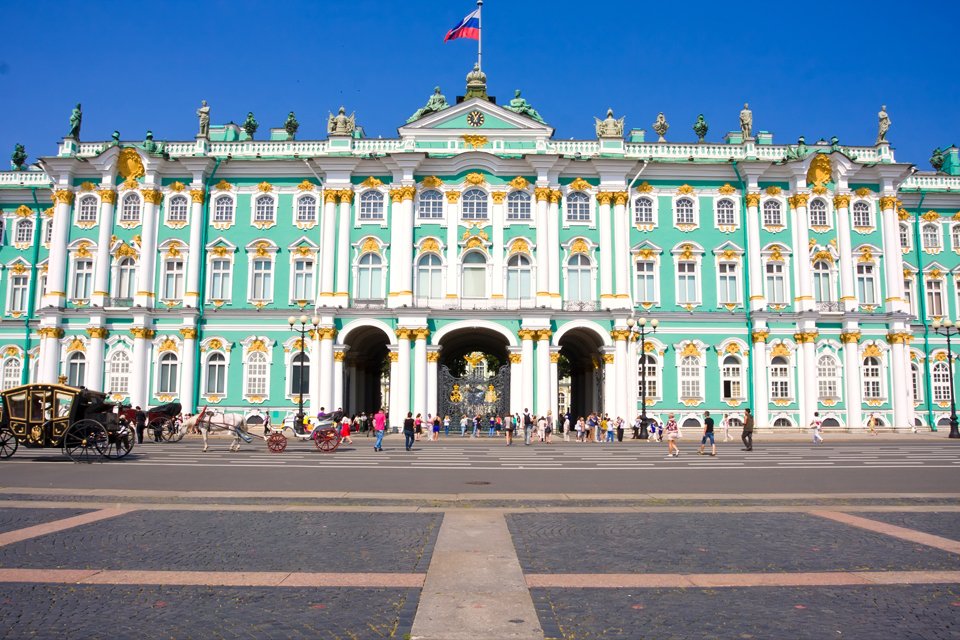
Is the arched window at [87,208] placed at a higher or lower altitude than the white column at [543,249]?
higher

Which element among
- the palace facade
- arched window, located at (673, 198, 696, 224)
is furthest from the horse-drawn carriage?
arched window, located at (673, 198, 696, 224)

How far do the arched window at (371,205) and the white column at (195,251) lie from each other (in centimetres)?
1030

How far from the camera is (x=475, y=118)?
147 ft

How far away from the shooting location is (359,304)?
141ft

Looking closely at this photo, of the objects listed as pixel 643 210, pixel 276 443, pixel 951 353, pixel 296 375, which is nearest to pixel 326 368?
pixel 296 375

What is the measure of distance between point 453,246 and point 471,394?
9.19 meters

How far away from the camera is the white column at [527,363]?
4181cm

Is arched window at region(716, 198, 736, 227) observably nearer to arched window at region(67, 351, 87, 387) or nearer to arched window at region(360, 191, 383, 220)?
arched window at region(360, 191, 383, 220)

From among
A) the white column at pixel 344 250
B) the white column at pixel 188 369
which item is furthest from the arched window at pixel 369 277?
the white column at pixel 188 369

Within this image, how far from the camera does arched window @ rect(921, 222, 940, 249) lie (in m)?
47.3

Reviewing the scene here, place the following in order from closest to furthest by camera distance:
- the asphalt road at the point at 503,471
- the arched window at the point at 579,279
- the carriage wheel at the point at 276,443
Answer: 1. the asphalt road at the point at 503,471
2. the carriage wheel at the point at 276,443
3. the arched window at the point at 579,279

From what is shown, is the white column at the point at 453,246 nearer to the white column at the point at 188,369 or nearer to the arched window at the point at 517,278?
the arched window at the point at 517,278

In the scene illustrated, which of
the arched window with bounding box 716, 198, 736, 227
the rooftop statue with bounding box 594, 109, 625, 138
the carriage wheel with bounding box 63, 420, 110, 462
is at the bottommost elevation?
the carriage wheel with bounding box 63, 420, 110, 462

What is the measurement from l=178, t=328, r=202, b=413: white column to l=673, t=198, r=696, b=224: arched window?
31195 mm
